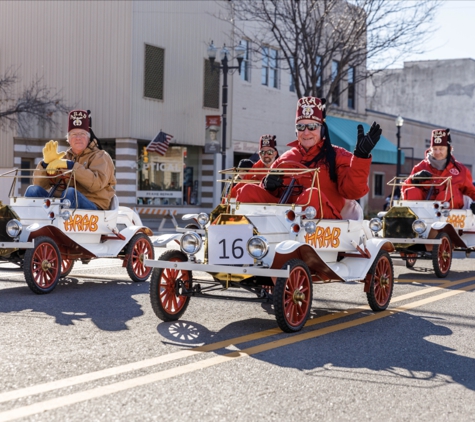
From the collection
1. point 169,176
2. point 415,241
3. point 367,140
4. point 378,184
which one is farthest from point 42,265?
point 378,184

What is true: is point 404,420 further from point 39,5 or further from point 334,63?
point 334,63

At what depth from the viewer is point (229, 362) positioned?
5777 mm

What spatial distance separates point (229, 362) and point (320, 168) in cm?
328

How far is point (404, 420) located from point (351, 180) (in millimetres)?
4008

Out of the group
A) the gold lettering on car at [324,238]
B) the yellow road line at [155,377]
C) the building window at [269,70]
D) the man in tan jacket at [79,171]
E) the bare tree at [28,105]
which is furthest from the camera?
the building window at [269,70]

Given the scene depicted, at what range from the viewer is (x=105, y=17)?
28.7 metres

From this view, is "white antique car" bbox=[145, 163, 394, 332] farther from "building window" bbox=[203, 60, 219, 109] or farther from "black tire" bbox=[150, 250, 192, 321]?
"building window" bbox=[203, 60, 219, 109]

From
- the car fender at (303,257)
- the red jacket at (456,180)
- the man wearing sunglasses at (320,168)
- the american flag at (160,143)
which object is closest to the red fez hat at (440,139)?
the red jacket at (456,180)

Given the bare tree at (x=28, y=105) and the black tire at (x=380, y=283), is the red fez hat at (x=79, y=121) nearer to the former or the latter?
the black tire at (x=380, y=283)

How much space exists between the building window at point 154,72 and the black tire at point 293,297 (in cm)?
2297

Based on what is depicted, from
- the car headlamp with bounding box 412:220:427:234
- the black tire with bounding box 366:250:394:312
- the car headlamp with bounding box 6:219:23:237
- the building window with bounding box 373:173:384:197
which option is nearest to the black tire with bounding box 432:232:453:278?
the car headlamp with bounding box 412:220:427:234

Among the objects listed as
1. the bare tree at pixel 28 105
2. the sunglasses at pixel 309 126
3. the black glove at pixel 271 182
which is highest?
the bare tree at pixel 28 105

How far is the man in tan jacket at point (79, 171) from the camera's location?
10.4m

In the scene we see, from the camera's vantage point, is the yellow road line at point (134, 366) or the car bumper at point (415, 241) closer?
the yellow road line at point (134, 366)
